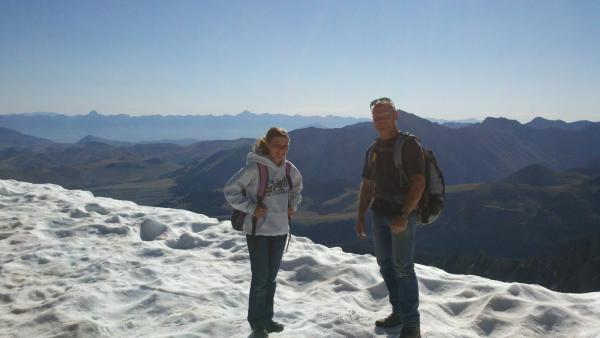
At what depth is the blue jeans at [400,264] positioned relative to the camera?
6.05 metres

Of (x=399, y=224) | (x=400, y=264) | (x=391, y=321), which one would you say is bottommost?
(x=391, y=321)

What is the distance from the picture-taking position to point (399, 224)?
5.88m

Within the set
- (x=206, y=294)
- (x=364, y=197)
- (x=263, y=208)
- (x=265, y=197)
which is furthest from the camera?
(x=206, y=294)

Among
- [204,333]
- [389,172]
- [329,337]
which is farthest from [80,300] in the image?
[389,172]

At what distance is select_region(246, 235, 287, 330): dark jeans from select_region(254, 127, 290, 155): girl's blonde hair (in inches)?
47.7

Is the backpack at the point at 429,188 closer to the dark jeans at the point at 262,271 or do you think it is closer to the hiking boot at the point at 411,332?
the hiking boot at the point at 411,332

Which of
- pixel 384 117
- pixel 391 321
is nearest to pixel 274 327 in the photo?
pixel 391 321

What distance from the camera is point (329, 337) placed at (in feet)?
22.2

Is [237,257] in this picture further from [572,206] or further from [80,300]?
[572,206]

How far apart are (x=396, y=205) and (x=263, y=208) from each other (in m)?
1.83

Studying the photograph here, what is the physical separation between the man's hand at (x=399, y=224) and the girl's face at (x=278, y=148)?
179cm

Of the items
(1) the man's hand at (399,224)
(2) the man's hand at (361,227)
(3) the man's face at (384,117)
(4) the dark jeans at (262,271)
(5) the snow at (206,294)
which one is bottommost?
(5) the snow at (206,294)

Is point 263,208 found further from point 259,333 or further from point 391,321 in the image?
point 391,321

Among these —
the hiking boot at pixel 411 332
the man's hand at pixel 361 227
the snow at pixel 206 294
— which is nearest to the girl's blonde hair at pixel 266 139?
the man's hand at pixel 361 227
